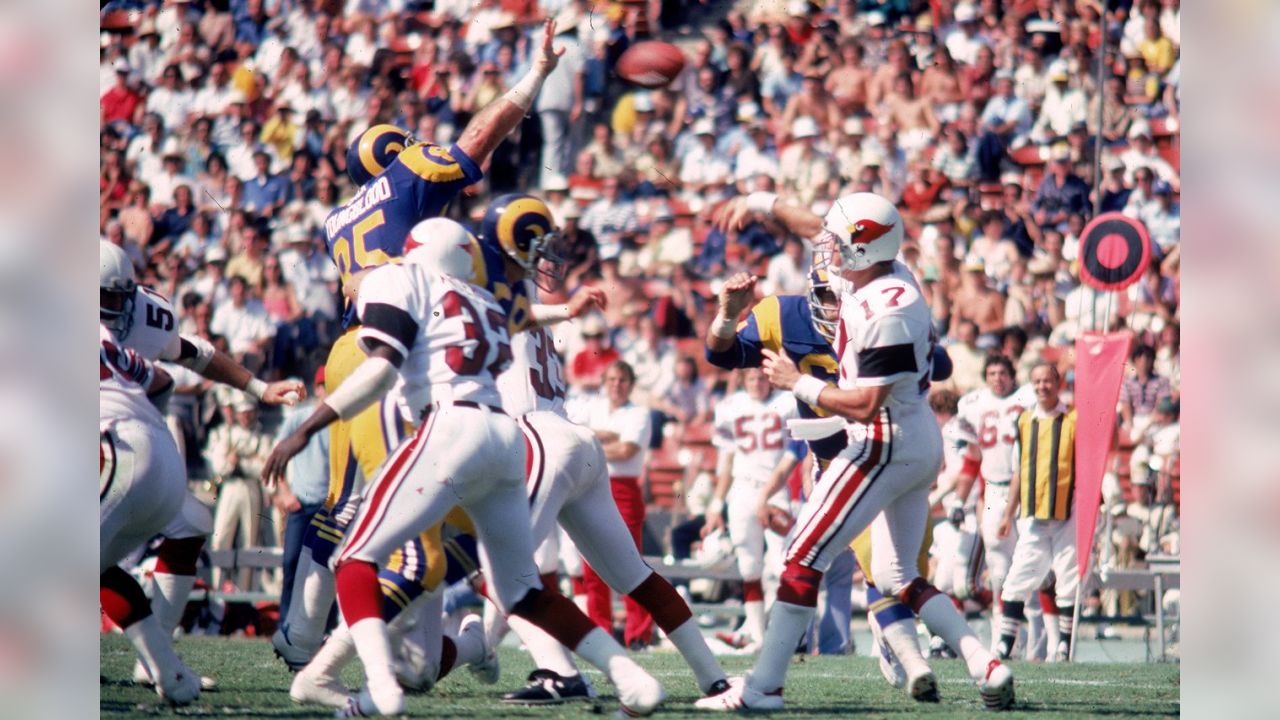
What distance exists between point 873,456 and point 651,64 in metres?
8.91

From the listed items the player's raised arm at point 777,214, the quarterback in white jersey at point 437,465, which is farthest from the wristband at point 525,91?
the quarterback in white jersey at point 437,465

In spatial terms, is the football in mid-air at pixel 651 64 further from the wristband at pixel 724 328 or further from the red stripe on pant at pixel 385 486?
the red stripe on pant at pixel 385 486

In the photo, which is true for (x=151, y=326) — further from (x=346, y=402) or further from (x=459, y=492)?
(x=459, y=492)

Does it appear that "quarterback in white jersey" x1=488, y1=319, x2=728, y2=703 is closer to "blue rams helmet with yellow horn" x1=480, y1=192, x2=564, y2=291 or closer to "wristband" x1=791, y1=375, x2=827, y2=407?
"blue rams helmet with yellow horn" x1=480, y1=192, x2=564, y2=291

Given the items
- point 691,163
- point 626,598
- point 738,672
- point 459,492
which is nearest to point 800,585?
point 459,492

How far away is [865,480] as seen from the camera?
536cm

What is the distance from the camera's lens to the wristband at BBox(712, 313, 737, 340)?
5.84m

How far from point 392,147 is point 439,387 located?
2.36 meters

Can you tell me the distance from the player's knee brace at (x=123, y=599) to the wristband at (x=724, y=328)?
7.08ft

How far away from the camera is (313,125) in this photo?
15164 mm

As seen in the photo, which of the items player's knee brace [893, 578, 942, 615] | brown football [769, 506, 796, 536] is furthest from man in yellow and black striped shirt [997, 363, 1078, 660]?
player's knee brace [893, 578, 942, 615]

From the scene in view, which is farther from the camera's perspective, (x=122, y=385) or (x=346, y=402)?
(x=122, y=385)
